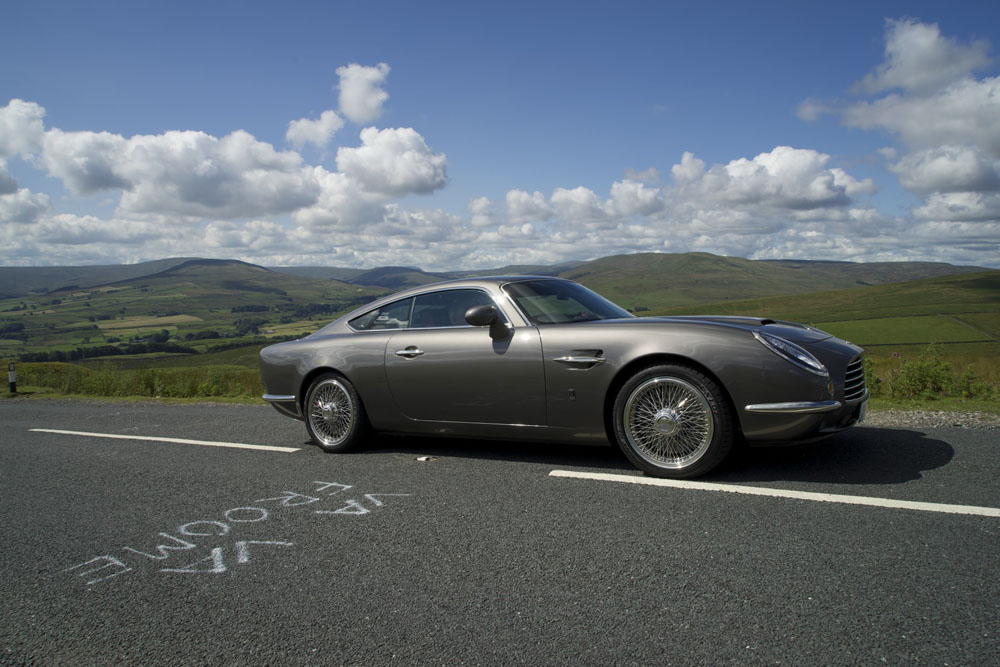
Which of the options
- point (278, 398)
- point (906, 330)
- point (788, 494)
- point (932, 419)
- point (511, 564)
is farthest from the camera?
point (906, 330)

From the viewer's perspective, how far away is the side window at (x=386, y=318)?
19.5 feet

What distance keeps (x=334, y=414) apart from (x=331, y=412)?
0.04m

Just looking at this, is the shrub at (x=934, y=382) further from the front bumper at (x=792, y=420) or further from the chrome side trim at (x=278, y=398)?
the chrome side trim at (x=278, y=398)

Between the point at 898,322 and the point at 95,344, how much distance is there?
9394 cm

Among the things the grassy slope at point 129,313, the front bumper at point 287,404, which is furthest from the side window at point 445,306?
the grassy slope at point 129,313

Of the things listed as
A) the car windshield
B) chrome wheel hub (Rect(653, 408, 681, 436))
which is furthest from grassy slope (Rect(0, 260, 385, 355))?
chrome wheel hub (Rect(653, 408, 681, 436))

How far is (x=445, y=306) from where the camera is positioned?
5.73m

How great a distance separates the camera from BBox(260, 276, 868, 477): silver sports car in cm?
424

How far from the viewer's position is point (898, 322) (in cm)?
7025

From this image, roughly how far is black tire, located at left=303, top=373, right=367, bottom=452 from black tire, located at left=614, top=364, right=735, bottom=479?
255 cm

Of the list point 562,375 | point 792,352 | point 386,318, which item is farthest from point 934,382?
point 386,318

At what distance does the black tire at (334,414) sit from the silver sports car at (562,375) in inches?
0.5

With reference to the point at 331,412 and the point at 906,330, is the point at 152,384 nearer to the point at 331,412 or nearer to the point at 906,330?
the point at 331,412

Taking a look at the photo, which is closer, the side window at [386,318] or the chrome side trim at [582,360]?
the chrome side trim at [582,360]
